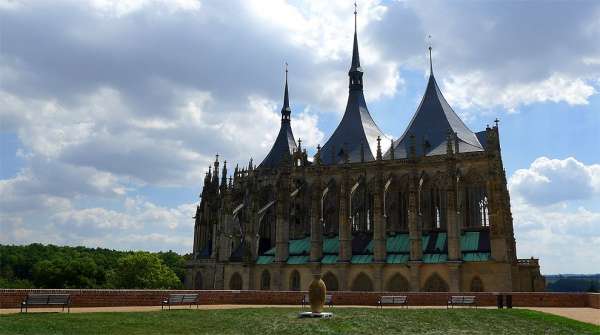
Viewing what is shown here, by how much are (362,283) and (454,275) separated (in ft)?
24.3

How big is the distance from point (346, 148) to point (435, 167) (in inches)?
359

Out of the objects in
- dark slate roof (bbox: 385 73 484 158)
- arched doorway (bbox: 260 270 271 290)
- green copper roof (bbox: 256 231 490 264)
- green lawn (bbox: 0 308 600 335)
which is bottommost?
green lawn (bbox: 0 308 600 335)

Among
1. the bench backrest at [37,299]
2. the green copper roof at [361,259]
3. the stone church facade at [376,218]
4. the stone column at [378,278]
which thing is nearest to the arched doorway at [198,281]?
the stone church facade at [376,218]

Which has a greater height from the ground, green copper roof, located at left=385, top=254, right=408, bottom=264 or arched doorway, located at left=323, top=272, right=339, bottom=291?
green copper roof, located at left=385, top=254, right=408, bottom=264

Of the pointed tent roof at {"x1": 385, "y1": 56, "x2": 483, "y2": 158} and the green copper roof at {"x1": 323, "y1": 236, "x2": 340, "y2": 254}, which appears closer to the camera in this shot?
the green copper roof at {"x1": 323, "y1": 236, "x2": 340, "y2": 254}

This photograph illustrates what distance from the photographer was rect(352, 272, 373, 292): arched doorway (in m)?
42.2

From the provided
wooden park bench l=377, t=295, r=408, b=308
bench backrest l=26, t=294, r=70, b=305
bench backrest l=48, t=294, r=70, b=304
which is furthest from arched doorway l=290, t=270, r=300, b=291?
bench backrest l=48, t=294, r=70, b=304

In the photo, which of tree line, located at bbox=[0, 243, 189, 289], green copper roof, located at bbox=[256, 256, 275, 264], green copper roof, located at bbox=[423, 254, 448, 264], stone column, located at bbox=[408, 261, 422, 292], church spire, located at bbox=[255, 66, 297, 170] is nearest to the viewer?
stone column, located at bbox=[408, 261, 422, 292]

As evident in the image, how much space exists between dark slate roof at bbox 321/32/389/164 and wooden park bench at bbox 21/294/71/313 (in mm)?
32765

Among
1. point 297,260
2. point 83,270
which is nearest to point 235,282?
point 297,260

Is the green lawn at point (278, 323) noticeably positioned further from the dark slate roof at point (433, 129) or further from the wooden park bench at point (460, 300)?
the dark slate roof at point (433, 129)

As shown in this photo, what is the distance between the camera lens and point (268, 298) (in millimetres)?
29625

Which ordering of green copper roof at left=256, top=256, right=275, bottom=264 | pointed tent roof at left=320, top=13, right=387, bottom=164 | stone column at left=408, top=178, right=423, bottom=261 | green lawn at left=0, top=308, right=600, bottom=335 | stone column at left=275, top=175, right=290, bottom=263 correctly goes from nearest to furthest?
1. green lawn at left=0, top=308, right=600, bottom=335
2. stone column at left=408, top=178, right=423, bottom=261
3. stone column at left=275, top=175, right=290, bottom=263
4. green copper roof at left=256, top=256, right=275, bottom=264
5. pointed tent roof at left=320, top=13, right=387, bottom=164

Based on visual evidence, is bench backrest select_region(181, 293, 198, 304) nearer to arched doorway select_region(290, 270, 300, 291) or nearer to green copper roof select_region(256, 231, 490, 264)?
green copper roof select_region(256, 231, 490, 264)
